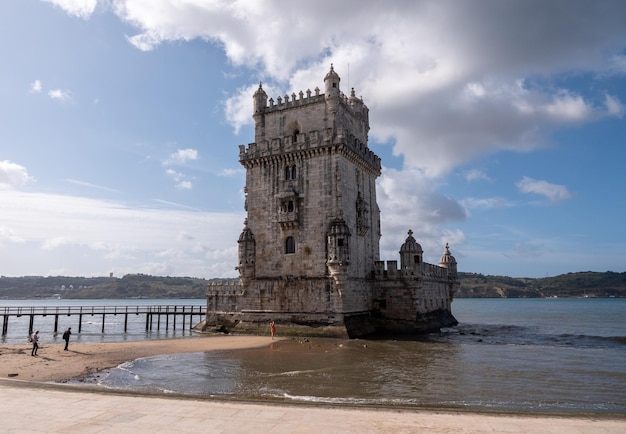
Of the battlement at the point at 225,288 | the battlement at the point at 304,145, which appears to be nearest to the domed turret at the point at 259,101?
the battlement at the point at 304,145

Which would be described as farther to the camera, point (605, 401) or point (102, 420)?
point (605, 401)

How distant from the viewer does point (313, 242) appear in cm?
3650

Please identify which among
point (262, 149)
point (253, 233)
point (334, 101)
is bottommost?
point (253, 233)

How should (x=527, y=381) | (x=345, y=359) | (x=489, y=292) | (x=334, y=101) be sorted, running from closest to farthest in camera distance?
(x=527, y=381) → (x=345, y=359) → (x=334, y=101) → (x=489, y=292)

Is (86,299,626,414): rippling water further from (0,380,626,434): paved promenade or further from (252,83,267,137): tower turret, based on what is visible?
(252,83,267,137): tower turret

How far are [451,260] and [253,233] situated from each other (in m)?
25.3

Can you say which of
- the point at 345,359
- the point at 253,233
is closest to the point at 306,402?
the point at 345,359

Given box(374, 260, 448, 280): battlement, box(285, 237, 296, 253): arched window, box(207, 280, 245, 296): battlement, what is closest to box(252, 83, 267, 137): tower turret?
box(285, 237, 296, 253): arched window

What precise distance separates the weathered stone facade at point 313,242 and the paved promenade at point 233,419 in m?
21.6

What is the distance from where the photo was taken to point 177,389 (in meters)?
18.2

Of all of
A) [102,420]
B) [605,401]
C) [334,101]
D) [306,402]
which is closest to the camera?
[102,420]

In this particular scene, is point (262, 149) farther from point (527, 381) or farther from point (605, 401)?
point (605, 401)

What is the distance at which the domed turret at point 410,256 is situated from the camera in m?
39.1

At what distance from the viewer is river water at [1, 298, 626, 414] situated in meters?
16.6
